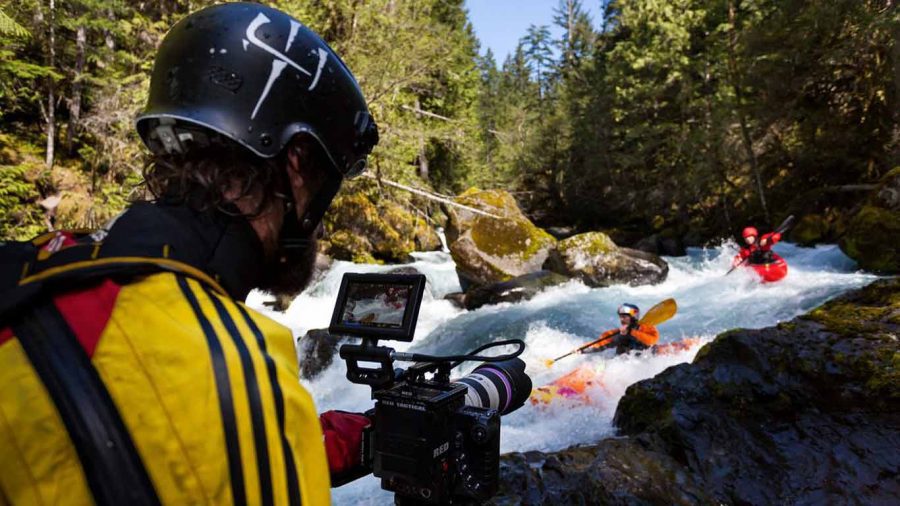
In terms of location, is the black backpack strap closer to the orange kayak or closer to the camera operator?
the camera operator

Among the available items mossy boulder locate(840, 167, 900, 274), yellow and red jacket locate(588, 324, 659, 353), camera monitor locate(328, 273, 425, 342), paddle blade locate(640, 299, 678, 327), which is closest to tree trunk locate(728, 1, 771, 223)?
mossy boulder locate(840, 167, 900, 274)

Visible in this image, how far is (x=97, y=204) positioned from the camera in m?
11.0

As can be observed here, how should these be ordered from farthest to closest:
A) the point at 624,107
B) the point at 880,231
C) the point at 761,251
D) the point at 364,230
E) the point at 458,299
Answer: the point at 624,107 → the point at 364,230 → the point at 458,299 → the point at 761,251 → the point at 880,231

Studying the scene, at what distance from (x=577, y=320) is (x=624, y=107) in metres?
→ 18.6

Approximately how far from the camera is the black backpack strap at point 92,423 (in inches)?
23.7

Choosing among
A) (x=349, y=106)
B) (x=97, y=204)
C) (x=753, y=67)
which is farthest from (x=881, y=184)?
(x=97, y=204)

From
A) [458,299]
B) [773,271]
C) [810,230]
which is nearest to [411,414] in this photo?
[458,299]

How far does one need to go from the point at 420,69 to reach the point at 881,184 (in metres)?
11.1

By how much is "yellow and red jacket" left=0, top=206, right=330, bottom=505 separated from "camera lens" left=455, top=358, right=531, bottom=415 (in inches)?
40.8

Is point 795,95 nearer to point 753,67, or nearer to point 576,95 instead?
point 753,67

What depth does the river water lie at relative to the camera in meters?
5.55

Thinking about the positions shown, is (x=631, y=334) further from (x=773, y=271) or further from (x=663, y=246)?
(x=663, y=246)

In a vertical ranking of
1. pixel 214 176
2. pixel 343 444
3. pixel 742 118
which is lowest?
pixel 343 444

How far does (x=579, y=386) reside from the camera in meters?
6.30
